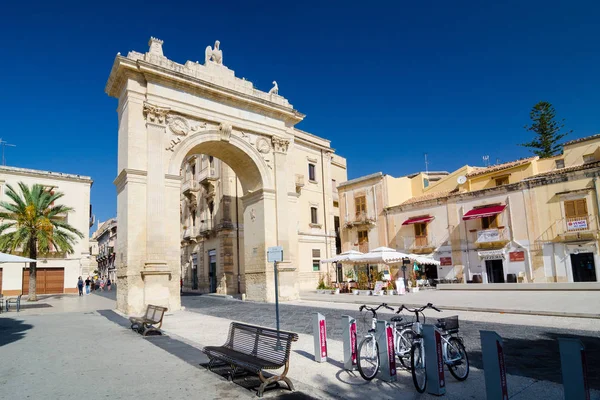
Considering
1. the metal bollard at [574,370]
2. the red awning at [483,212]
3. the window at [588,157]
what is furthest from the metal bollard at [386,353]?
the window at [588,157]

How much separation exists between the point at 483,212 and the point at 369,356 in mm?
23899

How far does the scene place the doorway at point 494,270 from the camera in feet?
88.3

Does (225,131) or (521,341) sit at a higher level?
(225,131)

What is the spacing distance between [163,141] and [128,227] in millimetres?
4119

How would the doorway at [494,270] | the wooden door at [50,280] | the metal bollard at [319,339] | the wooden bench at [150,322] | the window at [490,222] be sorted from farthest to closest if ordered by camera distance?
the wooden door at [50,280] < the window at [490,222] < the doorway at [494,270] < the wooden bench at [150,322] < the metal bollard at [319,339]

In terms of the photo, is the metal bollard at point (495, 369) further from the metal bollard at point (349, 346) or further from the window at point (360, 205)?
the window at point (360, 205)

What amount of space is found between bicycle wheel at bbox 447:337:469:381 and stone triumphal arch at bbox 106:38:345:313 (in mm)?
13237

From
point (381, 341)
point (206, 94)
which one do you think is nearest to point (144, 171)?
point (206, 94)

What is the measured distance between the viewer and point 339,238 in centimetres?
3722

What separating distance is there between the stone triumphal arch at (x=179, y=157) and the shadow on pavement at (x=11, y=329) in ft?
11.7

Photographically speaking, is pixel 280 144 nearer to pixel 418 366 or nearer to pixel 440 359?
pixel 418 366

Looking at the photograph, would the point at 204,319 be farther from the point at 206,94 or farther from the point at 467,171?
the point at 467,171

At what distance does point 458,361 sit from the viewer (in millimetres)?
5785

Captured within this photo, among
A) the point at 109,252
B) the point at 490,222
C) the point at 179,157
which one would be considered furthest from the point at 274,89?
the point at 109,252
